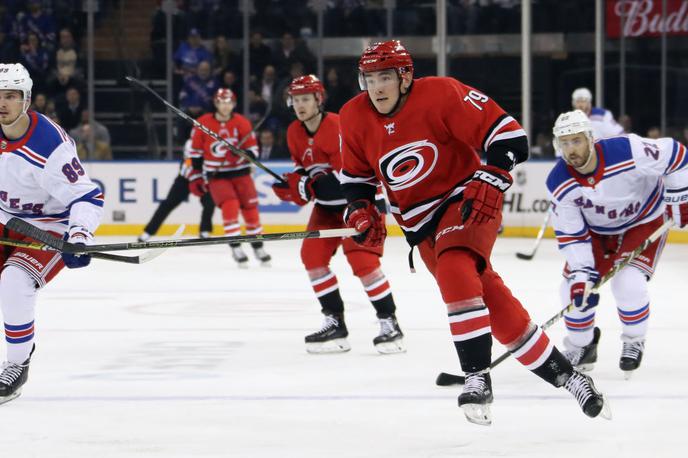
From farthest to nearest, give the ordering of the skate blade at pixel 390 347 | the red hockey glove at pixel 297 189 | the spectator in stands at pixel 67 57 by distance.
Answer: the spectator in stands at pixel 67 57
the red hockey glove at pixel 297 189
the skate blade at pixel 390 347

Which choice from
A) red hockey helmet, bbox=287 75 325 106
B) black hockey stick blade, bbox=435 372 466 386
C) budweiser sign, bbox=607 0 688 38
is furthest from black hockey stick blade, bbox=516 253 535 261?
black hockey stick blade, bbox=435 372 466 386

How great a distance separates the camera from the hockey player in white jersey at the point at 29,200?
368 cm

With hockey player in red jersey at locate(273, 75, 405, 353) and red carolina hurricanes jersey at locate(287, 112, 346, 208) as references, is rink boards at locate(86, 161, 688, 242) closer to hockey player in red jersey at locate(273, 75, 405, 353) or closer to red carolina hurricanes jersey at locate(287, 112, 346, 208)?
red carolina hurricanes jersey at locate(287, 112, 346, 208)

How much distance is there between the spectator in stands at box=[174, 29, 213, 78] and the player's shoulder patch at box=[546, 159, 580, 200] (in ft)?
24.8

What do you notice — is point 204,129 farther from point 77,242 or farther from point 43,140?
point 77,242

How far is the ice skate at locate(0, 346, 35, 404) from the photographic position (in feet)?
12.4

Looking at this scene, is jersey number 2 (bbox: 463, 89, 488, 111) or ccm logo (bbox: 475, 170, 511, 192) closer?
ccm logo (bbox: 475, 170, 511, 192)

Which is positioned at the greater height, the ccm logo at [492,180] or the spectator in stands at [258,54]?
the spectator in stands at [258,54]

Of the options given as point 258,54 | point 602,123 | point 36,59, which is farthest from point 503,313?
point 36,59

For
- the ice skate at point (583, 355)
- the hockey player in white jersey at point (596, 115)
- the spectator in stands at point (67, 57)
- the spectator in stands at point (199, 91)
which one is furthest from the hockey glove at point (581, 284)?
the spectator in stands at point (67, 57)

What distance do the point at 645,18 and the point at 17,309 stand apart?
8633 millimetres

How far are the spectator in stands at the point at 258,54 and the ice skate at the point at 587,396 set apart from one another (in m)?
8.40

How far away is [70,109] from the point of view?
11.3 meters

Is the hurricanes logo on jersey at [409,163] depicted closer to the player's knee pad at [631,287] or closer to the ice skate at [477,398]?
the ice skate at [477,398]
